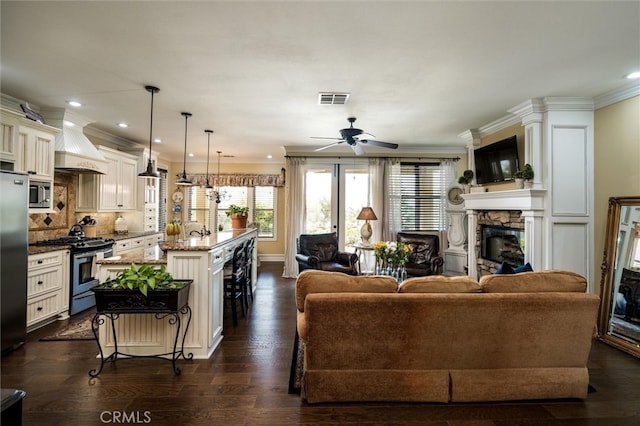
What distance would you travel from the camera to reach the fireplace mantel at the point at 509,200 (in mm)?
3889

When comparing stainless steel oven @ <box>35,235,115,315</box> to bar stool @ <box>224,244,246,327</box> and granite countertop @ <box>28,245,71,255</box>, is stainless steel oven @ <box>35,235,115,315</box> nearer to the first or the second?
granite countertop @ <box>28,245,71,255</box>

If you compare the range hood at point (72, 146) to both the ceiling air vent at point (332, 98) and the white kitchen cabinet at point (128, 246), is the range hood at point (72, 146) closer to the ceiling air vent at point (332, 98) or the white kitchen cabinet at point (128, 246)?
the white kitchen cabinet at point (128, 246)

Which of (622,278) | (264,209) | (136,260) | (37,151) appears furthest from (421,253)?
(37,151)

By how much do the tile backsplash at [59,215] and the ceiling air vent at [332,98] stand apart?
3967mm

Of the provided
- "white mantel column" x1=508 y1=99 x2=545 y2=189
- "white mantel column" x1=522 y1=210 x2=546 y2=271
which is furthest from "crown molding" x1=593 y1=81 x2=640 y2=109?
"white mantel column" x1=522 y1=210 x2=546 y2=271

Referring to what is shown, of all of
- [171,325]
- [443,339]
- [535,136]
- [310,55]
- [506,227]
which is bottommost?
[171,325]

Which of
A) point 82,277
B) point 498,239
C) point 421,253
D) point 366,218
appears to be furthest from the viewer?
point 366,218

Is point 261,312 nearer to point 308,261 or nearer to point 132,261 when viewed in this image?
point 308,261

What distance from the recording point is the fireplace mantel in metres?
3.89

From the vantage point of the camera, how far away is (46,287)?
3.61 m

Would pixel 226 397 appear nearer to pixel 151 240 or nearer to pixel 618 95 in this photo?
pixel 151 240

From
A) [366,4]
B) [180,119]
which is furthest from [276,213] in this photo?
[366,4]

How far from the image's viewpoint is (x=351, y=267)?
5.39 meters

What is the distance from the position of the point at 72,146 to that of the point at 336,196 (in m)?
4.49
